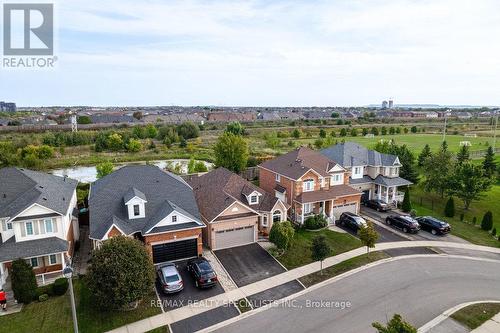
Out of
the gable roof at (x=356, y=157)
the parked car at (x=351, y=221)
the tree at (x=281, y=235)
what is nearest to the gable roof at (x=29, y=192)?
the tree at (x=281, y=235)

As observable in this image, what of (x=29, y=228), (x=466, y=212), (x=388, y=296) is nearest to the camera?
(x=388, y=296)

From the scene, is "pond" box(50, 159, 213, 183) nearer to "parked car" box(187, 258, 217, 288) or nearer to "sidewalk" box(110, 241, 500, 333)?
"parked car" box(187, 258, 217, 288)

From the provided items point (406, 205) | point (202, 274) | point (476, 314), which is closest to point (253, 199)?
point (202, 274)

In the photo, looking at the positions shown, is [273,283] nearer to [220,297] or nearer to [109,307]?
[220,297]

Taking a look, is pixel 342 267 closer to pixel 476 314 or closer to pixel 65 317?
pixel 476 314

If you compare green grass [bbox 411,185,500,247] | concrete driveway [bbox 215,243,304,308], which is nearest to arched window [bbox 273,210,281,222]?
concrete driveway [bbox 215,243,304,308]

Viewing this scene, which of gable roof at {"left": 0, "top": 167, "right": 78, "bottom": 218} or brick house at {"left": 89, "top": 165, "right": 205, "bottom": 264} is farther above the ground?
gable roof at {"left": 0, "top": 167, "right": 78, "bottom": 218}
